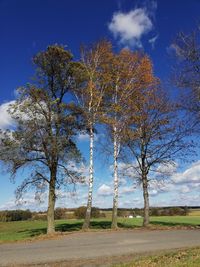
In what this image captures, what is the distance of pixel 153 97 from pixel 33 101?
986 centimetres

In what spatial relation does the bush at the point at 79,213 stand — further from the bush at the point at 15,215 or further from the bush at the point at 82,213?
the bush at the point at 15,215

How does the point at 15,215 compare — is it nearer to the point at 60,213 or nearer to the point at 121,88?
the point at 60,213

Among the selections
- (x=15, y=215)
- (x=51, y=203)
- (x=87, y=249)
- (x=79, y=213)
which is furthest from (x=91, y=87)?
(x=15, y=215)

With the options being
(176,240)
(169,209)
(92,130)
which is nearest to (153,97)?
(92,130)

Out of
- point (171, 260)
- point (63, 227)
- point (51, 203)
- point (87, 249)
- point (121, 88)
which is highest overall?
point (121, 88)

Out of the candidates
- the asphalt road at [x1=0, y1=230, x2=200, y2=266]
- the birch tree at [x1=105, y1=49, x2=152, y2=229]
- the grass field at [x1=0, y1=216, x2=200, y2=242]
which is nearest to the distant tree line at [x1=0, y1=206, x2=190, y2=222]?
the grass field at [x1=0, y1=216, x2=200, y2=242]

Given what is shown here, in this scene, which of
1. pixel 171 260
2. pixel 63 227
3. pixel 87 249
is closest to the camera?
pixel 171 260

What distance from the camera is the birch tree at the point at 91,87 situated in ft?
96.5

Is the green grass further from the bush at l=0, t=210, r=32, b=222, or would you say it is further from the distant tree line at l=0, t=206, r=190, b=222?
the bush at l=0, t=210, r=32, b=222

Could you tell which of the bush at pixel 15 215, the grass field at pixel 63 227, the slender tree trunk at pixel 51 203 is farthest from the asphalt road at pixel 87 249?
the bush at pixel 15 215

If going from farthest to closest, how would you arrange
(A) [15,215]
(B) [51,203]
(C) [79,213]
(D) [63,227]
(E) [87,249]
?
(A) [15,215] → (C) [79,213] → (D) [63,227] → (B) [51,203] → (E) [87,249]

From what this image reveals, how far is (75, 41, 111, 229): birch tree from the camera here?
29.4 meters

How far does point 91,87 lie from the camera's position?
30312 mm

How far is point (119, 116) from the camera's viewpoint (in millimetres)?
31047
